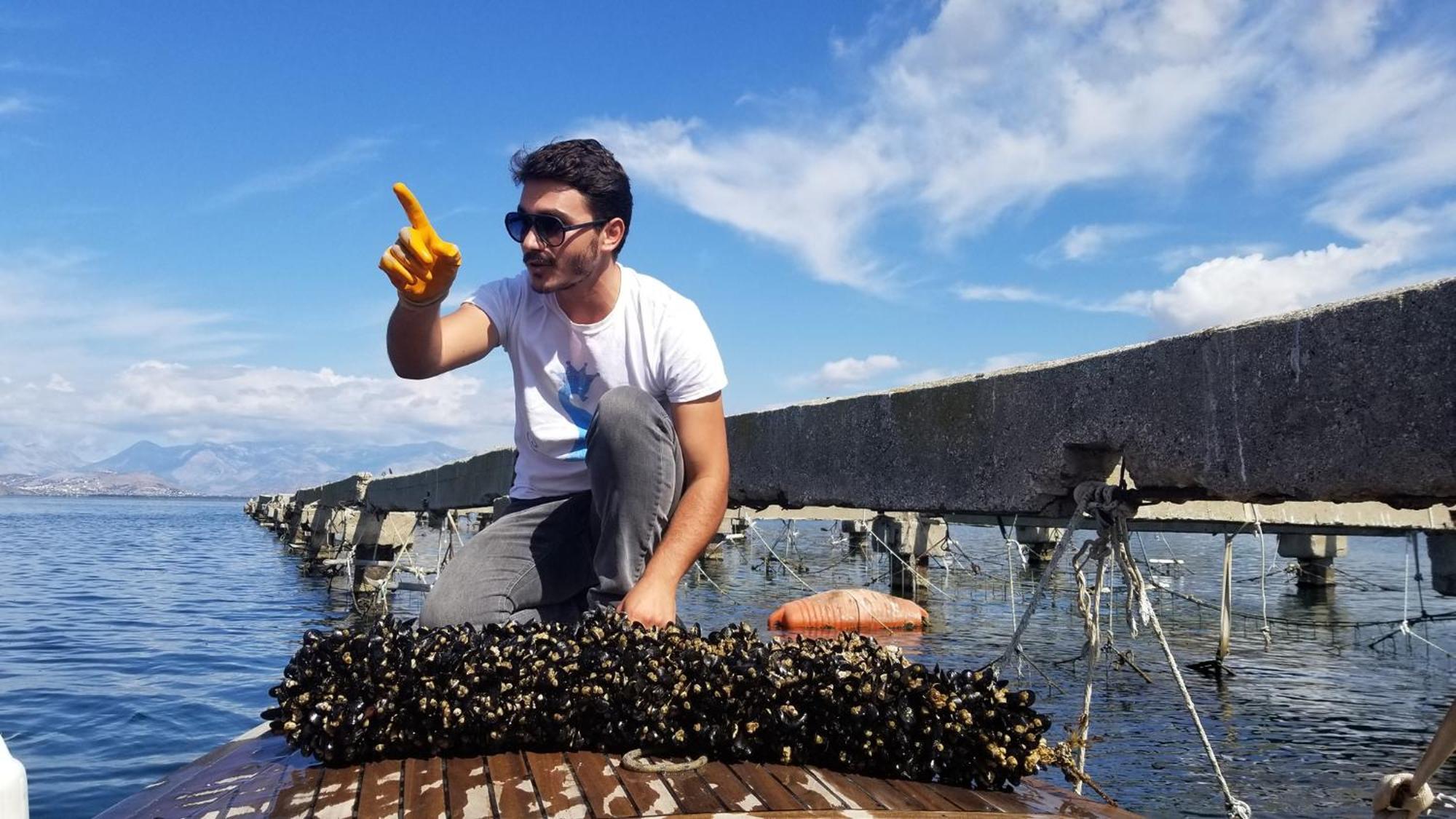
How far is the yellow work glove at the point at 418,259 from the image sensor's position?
3.51 m

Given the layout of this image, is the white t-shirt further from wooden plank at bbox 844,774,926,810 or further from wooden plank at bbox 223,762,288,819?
wooden plank at bbox 844,774,926,810

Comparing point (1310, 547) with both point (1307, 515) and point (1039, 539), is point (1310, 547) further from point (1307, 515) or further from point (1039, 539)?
point (1307, 515)

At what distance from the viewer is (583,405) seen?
435 cm

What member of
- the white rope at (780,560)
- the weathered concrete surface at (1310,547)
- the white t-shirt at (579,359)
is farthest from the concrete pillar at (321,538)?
the white t-shirt at (579,359)

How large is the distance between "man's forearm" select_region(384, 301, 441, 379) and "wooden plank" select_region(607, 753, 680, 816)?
5.55 ft

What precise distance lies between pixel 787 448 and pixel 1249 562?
135 feet

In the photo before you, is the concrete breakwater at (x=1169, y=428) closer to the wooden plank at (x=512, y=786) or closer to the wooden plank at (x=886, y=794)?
the wooden plank at (x=886, y=794)

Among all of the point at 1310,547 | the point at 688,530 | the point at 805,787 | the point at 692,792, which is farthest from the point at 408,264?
the point at 1310,547

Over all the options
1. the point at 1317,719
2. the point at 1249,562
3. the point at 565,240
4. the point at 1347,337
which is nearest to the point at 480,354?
the point at 565,240

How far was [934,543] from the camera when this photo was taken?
2255cm

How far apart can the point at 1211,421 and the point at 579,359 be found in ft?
8.30

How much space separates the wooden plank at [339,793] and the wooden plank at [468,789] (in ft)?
0.82

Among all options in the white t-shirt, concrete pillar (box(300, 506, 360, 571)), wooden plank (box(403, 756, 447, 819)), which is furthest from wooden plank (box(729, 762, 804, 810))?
concrete pillar (box(300, 506, 360, 571))

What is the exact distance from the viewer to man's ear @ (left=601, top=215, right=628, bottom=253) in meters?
4.16
